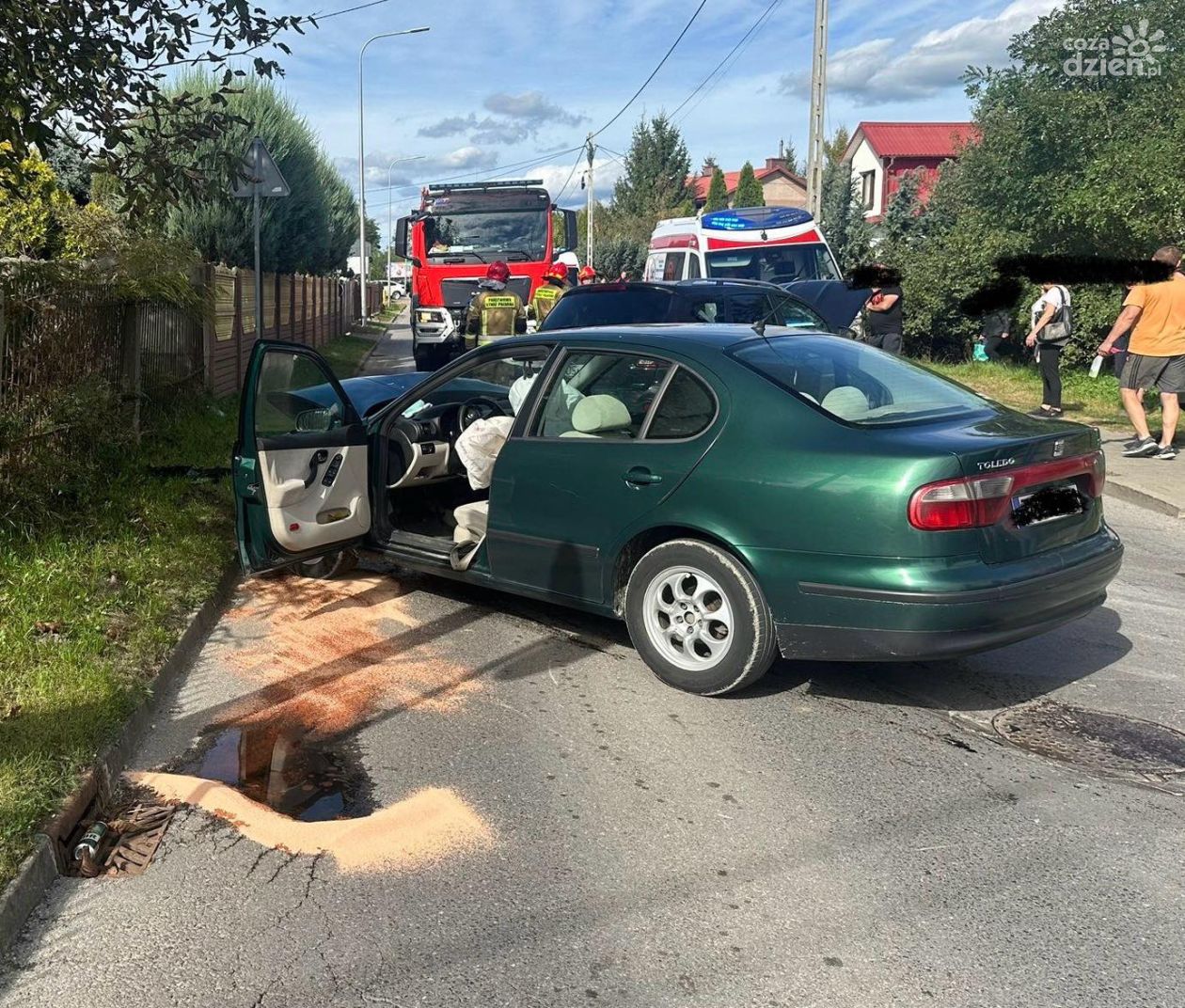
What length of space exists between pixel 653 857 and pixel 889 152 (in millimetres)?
50352

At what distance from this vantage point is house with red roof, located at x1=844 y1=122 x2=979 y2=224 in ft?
159

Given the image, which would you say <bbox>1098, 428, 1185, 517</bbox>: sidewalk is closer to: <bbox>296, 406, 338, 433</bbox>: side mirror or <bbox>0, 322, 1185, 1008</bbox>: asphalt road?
<bbox>0, 322, 1185, 1008</bbox>: asphalt road

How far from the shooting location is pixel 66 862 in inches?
133

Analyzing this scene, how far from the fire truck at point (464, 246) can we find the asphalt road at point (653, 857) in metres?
15.0

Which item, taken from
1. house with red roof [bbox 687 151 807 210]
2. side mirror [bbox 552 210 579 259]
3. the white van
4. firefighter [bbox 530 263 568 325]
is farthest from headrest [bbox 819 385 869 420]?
house with red roof [bbox 687 151 807 210]

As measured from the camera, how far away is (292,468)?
217 inches

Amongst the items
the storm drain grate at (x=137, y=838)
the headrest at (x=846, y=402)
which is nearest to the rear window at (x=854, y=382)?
the headrest at (x=846, y=402)

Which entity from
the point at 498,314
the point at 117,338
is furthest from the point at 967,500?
the point at 498,314

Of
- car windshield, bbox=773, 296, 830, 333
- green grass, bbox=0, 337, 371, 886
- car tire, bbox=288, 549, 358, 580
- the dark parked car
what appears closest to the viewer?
green grass, bbox=0, 337, 371, 886

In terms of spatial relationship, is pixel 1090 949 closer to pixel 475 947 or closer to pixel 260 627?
pixel 475 947

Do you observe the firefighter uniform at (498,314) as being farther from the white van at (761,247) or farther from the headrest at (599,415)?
the headrest at (599,415)

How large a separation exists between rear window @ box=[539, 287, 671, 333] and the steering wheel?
265 centimetres

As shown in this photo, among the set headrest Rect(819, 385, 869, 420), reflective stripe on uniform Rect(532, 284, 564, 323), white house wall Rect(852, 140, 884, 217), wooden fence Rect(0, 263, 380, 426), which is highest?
white house wall Rect(852, 140, 884, 217)

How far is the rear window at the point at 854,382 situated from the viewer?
14.7 ft
